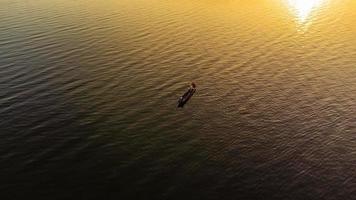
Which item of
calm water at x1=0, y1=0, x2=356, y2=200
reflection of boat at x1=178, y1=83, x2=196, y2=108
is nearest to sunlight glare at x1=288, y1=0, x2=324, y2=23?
calm water at x1=0, y1=0, x2=356, y2=200

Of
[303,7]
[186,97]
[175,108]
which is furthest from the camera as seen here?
[303,7]

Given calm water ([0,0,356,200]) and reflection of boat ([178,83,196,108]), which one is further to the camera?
reflection of boat ([178,83,196,108])

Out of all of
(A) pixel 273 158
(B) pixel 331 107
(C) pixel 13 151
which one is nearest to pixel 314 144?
(A) pixel 273 158

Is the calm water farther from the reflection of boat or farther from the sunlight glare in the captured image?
the sunlight glare

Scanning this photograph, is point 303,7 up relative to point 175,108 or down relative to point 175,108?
down

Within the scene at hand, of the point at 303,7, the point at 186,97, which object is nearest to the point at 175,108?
the point at 186,97

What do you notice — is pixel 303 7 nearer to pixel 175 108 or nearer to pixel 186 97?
pixel 186 97

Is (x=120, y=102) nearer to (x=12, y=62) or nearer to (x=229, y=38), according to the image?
(x=12, y=62)

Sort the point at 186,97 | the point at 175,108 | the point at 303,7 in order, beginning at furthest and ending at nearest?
the point at 303,7, the point at 186,97, the point at 175,108
